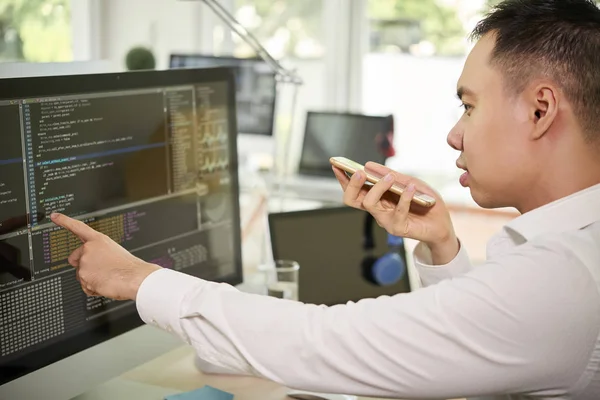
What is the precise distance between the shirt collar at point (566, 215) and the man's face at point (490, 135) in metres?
0.05

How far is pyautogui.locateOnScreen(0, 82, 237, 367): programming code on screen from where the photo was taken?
1.03 meters

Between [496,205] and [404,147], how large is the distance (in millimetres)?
2833

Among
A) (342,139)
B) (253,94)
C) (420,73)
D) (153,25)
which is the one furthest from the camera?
(153,25)

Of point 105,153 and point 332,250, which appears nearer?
point 105,153

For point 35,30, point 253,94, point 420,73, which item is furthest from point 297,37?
point 35,30

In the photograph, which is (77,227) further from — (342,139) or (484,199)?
(342,139)

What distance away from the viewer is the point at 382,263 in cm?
172

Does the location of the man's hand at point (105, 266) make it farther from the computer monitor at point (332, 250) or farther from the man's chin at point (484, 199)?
the computer monitor at point (332, 250)

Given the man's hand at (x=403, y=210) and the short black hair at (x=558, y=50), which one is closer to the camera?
the short black hair at (x=558, y=50)

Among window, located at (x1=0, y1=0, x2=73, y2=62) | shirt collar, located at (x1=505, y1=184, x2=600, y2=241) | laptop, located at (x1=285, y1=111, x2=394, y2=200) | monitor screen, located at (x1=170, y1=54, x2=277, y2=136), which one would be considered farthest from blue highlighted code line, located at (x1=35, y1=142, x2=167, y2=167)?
window, located at (x1=0, y1=0, x2=73, y2=62)

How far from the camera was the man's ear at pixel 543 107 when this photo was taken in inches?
37.9

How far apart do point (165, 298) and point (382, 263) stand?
870 millimetres

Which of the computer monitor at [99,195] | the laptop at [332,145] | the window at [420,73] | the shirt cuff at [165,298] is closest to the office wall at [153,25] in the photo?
the window at [420,73]

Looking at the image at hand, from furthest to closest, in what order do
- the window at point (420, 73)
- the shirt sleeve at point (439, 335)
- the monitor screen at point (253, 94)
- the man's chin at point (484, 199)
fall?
the window at point (420, 73)
the monitor screen at point (253, 94)
the man's chin at point (484, 199)
the shirt sleeve at point (439, 335)
